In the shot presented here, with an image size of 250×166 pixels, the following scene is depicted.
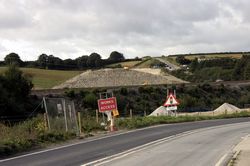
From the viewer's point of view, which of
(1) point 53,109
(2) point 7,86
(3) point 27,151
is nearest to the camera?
(3) point 27,151

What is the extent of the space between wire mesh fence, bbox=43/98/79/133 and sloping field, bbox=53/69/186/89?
7962cm

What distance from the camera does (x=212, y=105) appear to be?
3728 inches

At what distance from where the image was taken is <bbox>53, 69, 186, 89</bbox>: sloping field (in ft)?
376

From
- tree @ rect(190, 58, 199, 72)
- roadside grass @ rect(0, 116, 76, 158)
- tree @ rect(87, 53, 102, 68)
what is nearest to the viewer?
roadside grass @ rect(0, 116, 76, 158)

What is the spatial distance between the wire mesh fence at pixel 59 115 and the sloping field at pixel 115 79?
79624 millimetres

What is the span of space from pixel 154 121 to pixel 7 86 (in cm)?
3024

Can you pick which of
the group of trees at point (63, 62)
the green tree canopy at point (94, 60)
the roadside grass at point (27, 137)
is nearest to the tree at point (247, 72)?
the group of trees at point (63, 62)

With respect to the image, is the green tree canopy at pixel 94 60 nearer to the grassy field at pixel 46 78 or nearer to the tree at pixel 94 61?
the tree at pixel 94 61

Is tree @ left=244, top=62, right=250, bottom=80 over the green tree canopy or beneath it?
beneath

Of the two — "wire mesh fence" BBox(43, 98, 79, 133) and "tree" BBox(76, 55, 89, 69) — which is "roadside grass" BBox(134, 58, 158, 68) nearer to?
"tree" BBox(76, 55, 89, 69)

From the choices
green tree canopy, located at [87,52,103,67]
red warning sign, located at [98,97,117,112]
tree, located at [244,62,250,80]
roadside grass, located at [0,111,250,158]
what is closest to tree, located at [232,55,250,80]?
tree, located at [244,62,250,80]

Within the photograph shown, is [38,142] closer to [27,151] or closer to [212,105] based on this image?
[27,151]

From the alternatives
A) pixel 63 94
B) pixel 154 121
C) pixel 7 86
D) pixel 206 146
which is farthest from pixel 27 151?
pixel 63 94

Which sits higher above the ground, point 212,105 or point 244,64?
point 244,64
